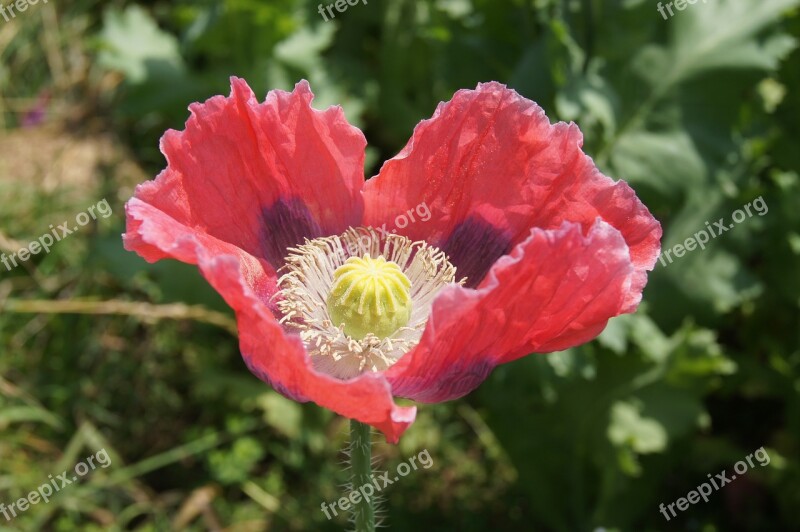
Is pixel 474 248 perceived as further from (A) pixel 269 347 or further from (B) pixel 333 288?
(A) pixel 269 347

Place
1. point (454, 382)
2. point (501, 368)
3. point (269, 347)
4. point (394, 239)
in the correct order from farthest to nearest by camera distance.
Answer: point (501, 368)
point (394, 239)
point (454, 382)
point (269, 347)

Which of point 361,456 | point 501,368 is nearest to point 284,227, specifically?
A: point 361,456

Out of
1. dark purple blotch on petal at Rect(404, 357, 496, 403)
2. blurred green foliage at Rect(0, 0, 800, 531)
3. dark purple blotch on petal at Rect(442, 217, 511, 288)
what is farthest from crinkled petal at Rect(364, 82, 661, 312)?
blurred green foliage at Rect(0, 0, 800, 531)

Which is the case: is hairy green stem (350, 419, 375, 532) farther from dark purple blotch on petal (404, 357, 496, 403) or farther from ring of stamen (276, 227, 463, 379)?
ring of stamen (276, 227, 463, 379)

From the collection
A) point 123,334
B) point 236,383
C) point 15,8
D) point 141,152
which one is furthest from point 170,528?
point 15,8

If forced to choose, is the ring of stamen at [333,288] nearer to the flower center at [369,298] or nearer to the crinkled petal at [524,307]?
the flower center at [369,298]
